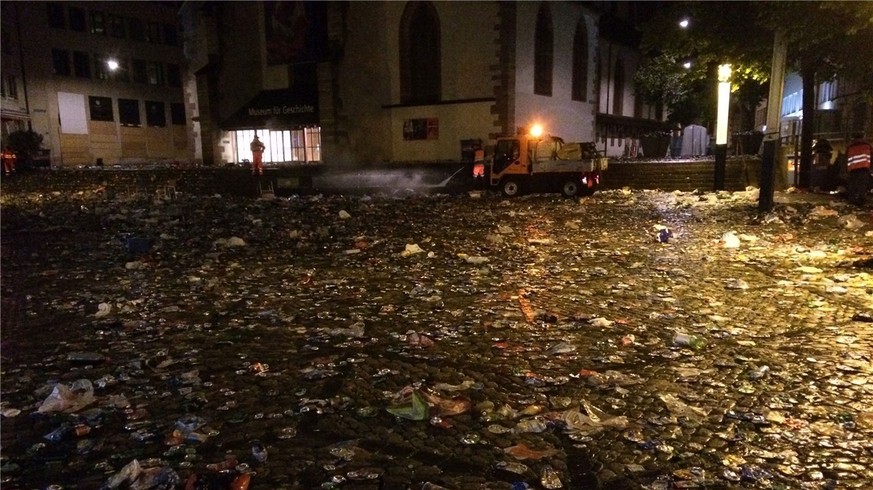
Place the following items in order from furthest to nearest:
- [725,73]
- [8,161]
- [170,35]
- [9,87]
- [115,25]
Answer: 1. [170,35]
2. [115,25]
3. [9,87]
4. [8,161]
5. [725,73]

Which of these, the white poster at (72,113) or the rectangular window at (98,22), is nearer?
the white poster at (72,113)

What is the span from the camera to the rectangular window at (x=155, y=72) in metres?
46.3

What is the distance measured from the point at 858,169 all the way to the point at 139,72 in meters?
48.7

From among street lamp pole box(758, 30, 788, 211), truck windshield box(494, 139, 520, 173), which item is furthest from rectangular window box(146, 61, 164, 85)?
street lamp pole box(758, 30, 788, 211)

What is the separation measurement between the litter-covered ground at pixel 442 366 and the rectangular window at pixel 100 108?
132 feet

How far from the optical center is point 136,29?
45375mm

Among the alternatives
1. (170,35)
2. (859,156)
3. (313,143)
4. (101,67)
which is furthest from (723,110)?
(170,35)

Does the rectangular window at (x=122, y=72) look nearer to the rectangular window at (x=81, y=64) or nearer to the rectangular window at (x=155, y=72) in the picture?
the rectangular window at (x=155, y=72)

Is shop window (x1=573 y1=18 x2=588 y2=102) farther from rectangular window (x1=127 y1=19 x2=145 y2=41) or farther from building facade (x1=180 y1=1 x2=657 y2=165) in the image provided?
rectangular window (x1=127 y1=19 x2=145 y2=41)

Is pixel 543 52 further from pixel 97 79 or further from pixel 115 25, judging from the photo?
pixel 115 25

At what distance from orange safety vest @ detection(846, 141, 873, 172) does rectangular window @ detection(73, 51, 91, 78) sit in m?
47.1

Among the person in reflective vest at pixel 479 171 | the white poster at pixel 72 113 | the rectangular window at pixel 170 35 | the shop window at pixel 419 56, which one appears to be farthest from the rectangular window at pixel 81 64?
the person in reflective vest at pixel 479 171

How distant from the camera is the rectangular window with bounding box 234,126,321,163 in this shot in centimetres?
2836

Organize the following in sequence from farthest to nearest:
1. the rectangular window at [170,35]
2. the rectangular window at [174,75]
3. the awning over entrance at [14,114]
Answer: the rectangular window at [174,75], the rectangular window at [170,35], the awning over entrance at [14,114]
